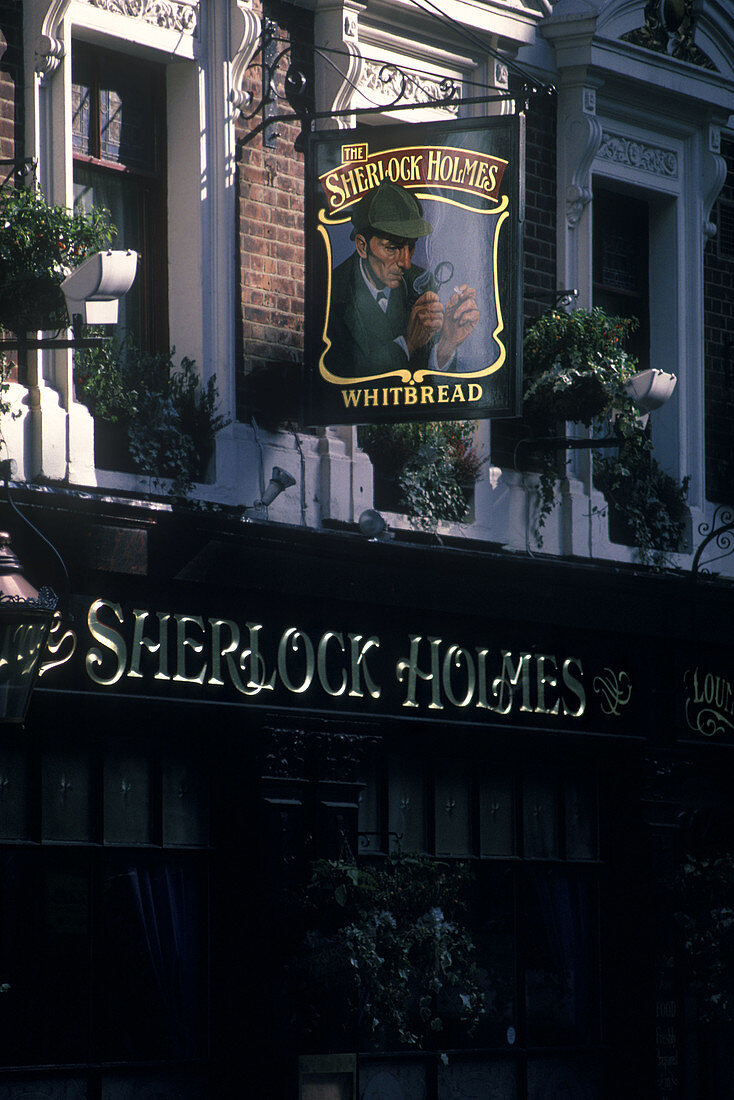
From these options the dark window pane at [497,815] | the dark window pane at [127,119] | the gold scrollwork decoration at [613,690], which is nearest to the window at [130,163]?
the dark window pane at [127,119]

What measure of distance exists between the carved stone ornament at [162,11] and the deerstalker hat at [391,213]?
4.72 ft

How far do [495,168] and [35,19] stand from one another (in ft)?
8.80

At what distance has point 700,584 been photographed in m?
13.8

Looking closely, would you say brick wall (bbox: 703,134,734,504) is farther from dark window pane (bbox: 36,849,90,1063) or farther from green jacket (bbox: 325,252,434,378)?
dark window pane (bbox: 36,849,90,1063)

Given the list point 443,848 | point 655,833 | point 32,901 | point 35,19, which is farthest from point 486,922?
point 35,19

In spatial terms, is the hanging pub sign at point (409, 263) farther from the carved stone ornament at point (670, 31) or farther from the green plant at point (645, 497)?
the carved stone ornament at point (670, 31)

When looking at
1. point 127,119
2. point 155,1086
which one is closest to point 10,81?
point 127,119

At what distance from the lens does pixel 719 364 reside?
1463cm

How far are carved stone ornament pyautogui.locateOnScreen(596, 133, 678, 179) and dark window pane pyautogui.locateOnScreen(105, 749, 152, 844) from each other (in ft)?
19.1

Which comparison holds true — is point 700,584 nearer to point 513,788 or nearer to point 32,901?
point 513,788

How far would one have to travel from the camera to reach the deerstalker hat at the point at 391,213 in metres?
11.1

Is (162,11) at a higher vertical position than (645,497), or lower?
higher

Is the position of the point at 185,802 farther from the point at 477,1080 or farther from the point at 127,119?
the point at 127,119

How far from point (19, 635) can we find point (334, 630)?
317cm
